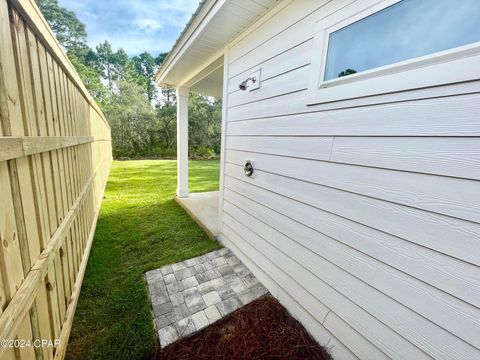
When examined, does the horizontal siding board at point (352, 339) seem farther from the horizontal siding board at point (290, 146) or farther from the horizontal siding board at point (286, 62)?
the horizontal siding board at point (286, 62)

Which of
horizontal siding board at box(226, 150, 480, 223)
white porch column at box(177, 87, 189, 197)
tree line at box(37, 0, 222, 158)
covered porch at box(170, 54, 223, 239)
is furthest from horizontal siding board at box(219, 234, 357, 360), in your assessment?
tree line at box(37, 0, 222, 158)

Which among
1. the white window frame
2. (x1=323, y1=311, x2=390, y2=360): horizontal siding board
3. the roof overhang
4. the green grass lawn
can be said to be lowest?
the green grass lawn

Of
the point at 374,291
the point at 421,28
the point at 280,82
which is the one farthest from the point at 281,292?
the point at 421,28

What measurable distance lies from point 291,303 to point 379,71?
1835 millimetres

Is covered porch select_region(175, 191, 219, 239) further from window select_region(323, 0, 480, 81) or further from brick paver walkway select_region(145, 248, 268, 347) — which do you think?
window select_region(323, 0, 480, 81)

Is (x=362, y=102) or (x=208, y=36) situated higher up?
(x=208, y=36)

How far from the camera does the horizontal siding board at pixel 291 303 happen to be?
1.41 metres

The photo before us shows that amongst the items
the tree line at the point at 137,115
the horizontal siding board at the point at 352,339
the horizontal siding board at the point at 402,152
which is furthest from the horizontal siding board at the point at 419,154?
the tree line at the point at 137,115

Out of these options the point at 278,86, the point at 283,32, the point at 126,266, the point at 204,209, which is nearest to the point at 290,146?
the point at 278,86

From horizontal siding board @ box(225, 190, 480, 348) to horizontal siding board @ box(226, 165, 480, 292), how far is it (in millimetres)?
39

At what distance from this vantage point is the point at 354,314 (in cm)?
129

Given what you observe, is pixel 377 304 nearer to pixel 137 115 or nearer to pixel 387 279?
pixel 387 279

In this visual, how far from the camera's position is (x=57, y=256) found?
4.31 feet

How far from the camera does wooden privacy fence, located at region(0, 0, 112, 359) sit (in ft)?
2.53
